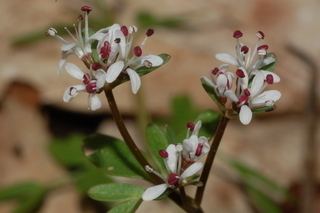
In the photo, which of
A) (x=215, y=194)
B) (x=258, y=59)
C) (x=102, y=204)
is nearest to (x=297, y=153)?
(x=215, y=194)

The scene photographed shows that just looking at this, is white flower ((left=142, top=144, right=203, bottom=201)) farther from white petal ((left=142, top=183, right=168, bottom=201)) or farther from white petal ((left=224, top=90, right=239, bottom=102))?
white petal ((left=224, top=90, right=239, bottom=102))

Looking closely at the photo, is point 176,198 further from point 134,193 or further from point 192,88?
point 192,88

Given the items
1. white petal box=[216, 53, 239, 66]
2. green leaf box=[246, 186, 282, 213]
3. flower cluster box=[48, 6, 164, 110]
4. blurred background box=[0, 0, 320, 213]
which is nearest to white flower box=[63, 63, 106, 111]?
flower cluster box=[48, 6, 164, 110]

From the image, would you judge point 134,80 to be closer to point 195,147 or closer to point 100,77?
point 100,77

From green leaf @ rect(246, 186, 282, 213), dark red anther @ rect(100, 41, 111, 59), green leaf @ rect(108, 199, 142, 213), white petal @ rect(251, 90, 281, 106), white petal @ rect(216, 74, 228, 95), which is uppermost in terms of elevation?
dark red anther @ rect(100, 41, 111, 59)

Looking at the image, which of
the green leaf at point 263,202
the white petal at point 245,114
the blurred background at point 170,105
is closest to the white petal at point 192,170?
the white petal at point 245,114
